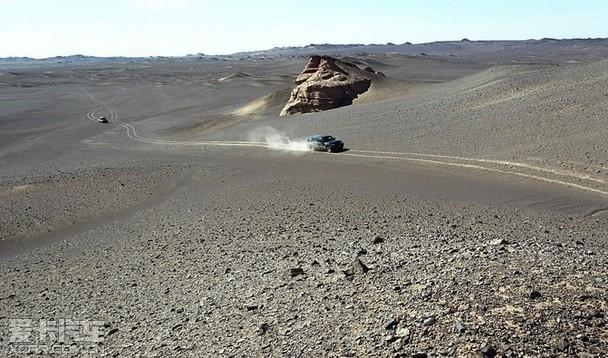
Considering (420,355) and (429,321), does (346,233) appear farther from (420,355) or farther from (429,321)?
(420,355)

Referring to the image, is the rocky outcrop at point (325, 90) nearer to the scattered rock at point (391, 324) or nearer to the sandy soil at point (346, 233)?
the sandy soil at point (346, 233)

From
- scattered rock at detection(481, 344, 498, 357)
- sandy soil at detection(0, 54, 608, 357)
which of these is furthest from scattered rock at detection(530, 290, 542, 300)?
scattered rock at detection(481, 344, 498, 357)

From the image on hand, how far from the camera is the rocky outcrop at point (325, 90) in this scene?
54656mm

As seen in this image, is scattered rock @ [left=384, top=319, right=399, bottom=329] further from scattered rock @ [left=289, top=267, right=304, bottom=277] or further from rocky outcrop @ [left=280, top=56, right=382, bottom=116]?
rocky outcrop @ [left=280, top=56, right=382, bottom=116]

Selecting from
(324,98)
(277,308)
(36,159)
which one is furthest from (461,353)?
(324,98)

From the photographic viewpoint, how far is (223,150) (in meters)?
41.2

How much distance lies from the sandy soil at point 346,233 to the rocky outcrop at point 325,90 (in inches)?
298

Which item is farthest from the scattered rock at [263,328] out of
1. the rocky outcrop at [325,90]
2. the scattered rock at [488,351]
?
the rocky outcrop at [325,90]

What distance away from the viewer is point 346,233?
18.0 m

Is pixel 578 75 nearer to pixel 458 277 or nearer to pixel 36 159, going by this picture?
pixel 458 277

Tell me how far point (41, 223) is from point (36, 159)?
21.6m

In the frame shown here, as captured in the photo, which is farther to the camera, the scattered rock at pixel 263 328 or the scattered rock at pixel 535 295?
the scattered rock at pixel 263 328

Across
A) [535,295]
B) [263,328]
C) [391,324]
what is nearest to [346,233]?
[263,328]

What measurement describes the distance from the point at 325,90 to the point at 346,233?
38562 mm
